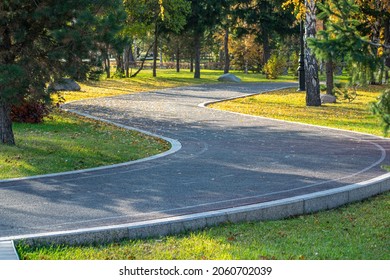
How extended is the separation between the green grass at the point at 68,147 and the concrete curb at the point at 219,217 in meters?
4.32

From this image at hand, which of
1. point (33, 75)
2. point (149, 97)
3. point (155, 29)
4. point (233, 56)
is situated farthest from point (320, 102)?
point (233, 56)

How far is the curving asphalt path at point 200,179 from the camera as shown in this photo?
948cm

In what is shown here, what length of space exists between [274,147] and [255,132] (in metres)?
2.81

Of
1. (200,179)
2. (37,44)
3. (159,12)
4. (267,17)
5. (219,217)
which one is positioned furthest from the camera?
(267,17)

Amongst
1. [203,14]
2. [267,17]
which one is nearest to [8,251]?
[203,14]

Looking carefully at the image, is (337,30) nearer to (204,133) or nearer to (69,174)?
(69,174)

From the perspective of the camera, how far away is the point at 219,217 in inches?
360

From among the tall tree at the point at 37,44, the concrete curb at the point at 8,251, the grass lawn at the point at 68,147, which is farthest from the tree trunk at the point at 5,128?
the concrete curb at the point at 8,251

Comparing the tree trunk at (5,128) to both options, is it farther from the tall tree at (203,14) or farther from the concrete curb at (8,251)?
the tall tree at (203,14)

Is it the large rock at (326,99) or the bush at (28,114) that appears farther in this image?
the large rock at (326,99)

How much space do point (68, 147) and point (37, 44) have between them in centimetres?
226

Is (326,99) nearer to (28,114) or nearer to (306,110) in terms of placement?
(306,110)

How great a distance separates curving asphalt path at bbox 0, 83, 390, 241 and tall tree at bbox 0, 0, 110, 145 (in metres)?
2.75

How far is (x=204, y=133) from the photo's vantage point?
61.5 ft
